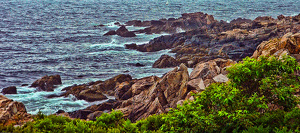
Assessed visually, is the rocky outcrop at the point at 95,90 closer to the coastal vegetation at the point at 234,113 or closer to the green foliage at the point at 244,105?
the coastal vegetation at the point at 234,113

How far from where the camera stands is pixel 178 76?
23.8 meters

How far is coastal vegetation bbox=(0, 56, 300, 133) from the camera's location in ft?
32.3

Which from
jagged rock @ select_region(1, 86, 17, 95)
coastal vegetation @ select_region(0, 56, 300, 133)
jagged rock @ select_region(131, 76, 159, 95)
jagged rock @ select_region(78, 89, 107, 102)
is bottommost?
jagged rock @ select_region(78, 89, 107, 102)

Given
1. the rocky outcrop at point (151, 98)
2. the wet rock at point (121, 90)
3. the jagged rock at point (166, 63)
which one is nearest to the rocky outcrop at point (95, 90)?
the wet rock at point (121, 90)

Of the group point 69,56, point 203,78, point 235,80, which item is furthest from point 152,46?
point 235,80

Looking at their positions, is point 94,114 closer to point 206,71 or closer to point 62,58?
point 206,71

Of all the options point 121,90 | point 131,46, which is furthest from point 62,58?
point 121,90

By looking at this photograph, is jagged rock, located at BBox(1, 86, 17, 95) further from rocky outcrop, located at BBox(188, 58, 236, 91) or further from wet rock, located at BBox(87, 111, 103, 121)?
rocky outcrop, located at BBox(188, 58, 236, 91)

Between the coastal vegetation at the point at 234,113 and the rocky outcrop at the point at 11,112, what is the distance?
344 cm

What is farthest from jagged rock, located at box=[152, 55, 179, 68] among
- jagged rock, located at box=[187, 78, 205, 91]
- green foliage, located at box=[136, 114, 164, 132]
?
green foliage, located at box=[136, 114, 164, 132]

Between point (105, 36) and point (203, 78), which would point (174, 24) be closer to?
point (105, 36)

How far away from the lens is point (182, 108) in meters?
10.4

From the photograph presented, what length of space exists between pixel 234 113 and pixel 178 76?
46.0 ft

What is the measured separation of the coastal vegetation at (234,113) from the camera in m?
9.84
